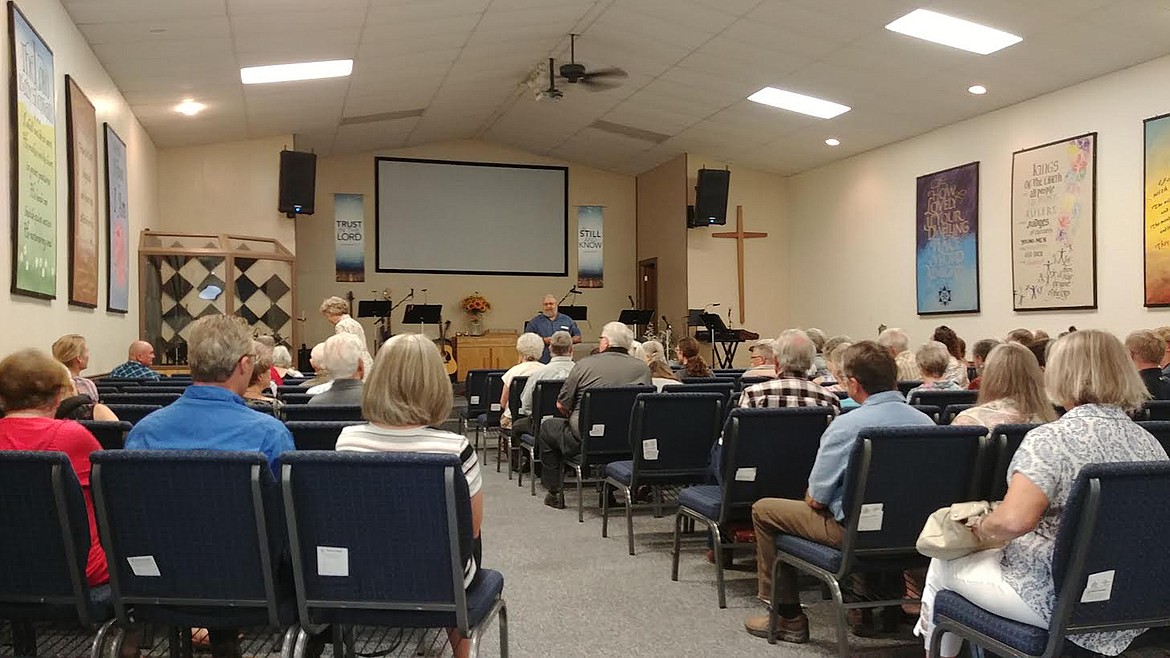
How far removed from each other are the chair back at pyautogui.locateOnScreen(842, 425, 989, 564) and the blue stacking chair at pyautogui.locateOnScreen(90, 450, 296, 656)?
5.52 ft

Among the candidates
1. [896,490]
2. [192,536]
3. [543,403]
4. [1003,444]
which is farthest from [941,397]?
[192,536]

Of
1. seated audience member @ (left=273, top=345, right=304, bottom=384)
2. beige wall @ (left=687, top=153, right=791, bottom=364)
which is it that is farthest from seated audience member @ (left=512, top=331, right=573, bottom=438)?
beige wall @ (left=687, top=153, right=791, bottom=364)

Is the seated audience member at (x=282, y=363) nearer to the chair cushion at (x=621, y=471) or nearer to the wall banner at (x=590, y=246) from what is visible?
the chair cushion at (x=621, y=471)

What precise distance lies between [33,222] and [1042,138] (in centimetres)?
932

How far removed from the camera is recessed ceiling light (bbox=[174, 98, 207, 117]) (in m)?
10.00

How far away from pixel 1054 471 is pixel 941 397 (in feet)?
7.50

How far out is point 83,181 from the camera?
289 inches

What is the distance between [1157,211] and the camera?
27.3ft

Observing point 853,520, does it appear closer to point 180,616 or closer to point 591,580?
point 591,580

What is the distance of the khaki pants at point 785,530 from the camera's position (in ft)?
10.1

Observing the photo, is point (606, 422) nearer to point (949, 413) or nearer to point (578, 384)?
point (578, 384)

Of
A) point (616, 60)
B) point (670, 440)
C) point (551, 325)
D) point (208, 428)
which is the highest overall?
point (616, 60)

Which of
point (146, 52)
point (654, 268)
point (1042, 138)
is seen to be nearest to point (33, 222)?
point (146, 52)

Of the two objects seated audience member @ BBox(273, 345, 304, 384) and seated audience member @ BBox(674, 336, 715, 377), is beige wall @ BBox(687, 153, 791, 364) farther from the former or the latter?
seated audience member @ BBox(273, 345, 304, 384)
